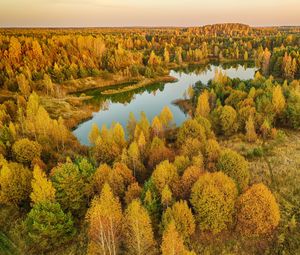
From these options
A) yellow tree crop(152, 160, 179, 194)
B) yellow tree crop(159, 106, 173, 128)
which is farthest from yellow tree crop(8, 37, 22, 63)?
yellow tree crop(152, 160, 179, 194)

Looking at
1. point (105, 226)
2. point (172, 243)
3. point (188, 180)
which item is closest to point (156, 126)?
point (188, 180)

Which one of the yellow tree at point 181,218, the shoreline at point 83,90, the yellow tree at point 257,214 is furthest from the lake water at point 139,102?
the yellow tree at point 257,214

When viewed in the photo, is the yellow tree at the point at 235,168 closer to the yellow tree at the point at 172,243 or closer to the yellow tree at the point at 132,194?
the yellow tree at the point at 132,194

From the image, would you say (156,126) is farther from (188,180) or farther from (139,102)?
(139,102)

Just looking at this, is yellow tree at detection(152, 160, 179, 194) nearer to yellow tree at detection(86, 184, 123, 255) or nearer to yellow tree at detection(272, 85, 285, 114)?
yellow tree at detection(86, 184, 123, 255)

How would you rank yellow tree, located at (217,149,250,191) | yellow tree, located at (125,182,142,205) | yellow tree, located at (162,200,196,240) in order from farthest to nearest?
yellow tree, located at (217,149,250,191), yellow tree, located at (125,182,142,205), yellow tree, located at (162,200,196,240)


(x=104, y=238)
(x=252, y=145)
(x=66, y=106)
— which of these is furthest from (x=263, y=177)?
(x=66, y=106)
